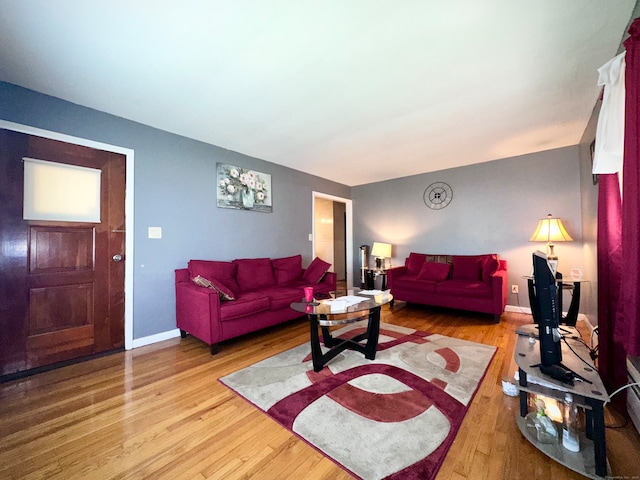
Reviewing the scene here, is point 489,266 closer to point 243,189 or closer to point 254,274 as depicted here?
point 254,274

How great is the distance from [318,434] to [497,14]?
253 centimetres

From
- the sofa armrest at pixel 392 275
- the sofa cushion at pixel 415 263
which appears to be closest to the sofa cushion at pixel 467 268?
the sofa cushion at pixel 415 263

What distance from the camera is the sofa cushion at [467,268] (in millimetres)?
3629

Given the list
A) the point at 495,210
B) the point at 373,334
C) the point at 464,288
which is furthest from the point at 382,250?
the point at 373,334

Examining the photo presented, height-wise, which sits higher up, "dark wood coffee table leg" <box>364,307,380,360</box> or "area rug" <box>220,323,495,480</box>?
"dark wood coffee table leg" <box>364,307,380,360</box>

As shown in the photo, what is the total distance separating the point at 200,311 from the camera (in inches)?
93.4

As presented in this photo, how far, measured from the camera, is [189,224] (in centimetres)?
297

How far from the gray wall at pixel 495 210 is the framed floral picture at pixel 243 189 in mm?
2485

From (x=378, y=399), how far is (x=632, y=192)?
1.74 meters

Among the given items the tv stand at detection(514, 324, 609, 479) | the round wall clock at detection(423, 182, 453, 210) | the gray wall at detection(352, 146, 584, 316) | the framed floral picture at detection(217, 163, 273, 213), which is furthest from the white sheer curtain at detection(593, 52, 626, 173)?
the framed floral picture at detection(217, 163, 273, 213)

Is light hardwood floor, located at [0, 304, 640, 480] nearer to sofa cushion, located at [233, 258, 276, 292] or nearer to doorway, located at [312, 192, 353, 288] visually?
sofa cushion, located at [233, 258, 276, 292]

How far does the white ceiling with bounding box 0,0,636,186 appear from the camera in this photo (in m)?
1.37

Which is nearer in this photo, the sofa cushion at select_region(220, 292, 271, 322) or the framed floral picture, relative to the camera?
the sofa cushion at select_region(220, 292, 271, 322)

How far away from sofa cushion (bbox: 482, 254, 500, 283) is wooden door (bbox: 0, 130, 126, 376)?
14.6 ft
